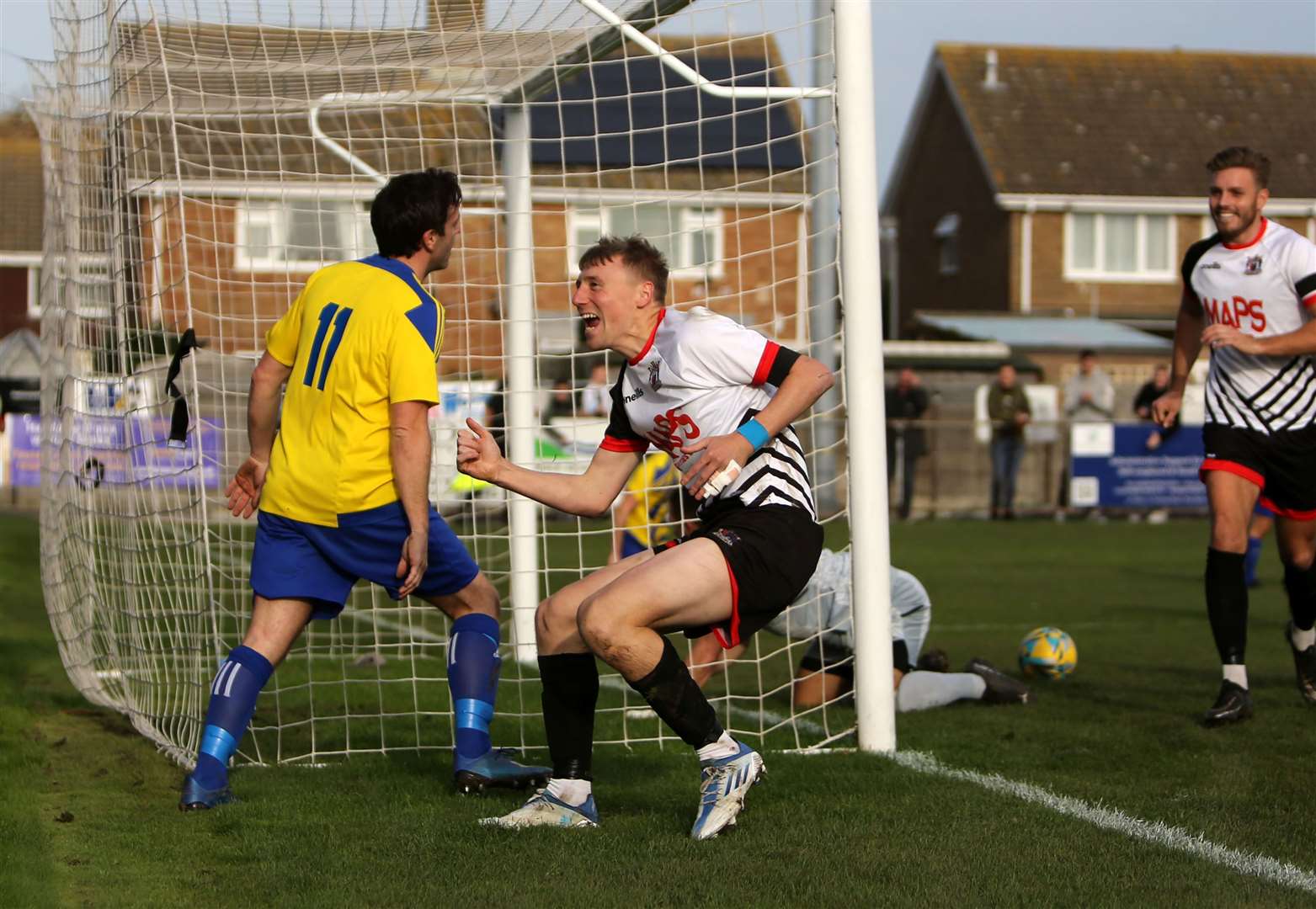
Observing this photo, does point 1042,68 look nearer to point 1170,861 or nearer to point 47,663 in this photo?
point 47,663

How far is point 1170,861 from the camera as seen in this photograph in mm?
4309

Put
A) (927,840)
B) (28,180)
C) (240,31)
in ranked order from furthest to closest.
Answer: (28,180), (240,31), (927,840)

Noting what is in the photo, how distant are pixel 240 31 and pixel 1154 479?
18.0m

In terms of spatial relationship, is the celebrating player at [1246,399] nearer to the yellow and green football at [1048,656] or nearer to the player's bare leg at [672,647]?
the yellow and green football at [1048,656]

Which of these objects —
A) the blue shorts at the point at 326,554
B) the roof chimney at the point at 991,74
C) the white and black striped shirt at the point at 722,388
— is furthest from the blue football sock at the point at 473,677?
the roof chimney at the point at 991,74

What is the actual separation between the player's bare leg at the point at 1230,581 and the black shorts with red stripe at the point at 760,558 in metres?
2.56

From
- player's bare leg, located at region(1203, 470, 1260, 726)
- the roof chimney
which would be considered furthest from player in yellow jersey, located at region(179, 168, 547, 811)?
the roof chimney

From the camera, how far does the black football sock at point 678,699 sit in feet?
15.2

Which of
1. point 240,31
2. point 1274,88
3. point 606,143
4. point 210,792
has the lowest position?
point 210,792

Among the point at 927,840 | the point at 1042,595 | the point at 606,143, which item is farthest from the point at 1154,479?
the point at 927,840

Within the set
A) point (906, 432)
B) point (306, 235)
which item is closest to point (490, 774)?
point (306, 235)

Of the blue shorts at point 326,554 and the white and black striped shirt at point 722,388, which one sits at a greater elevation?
the white and black striped shirt at point 722,388

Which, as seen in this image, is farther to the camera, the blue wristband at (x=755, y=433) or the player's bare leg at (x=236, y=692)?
the player's bare leg at (x=236, y=692)

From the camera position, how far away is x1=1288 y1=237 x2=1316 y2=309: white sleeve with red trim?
6.46 metres
